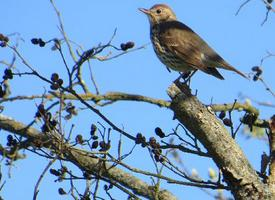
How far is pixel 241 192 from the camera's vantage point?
4.20m

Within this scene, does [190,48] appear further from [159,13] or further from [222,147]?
[222,147]

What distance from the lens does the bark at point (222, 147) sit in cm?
419

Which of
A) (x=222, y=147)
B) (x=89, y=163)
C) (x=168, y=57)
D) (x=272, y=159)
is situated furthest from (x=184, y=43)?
(x=222, y=147)

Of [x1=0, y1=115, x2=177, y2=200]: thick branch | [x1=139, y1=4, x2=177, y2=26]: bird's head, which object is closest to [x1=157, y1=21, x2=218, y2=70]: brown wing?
[x1=139, y1=4, x2=177, y2=26]: bird's head

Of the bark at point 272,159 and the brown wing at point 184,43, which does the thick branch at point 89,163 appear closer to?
the bark at point 272,159

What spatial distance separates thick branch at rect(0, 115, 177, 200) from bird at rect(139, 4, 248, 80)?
7.60 feet

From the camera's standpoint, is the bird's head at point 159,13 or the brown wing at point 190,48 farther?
the bird's head at point 159,13

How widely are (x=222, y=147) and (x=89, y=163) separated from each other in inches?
45.0

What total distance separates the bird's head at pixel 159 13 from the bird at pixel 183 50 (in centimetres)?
14

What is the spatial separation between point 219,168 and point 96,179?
2.91 ft

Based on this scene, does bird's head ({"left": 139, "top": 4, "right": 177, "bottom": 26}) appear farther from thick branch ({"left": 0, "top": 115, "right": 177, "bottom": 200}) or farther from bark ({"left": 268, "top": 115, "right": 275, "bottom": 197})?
bark ({"left": 268, "top": 115, "right": 275, "bottom": 197})

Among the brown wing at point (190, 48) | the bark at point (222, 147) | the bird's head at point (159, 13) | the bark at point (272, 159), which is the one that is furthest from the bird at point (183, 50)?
the bark at point (222, 147)

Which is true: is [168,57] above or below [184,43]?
below

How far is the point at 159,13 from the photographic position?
380 inches
